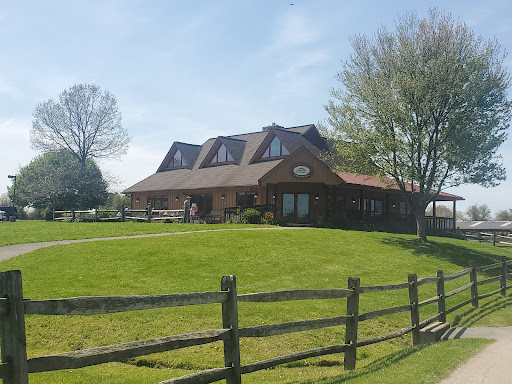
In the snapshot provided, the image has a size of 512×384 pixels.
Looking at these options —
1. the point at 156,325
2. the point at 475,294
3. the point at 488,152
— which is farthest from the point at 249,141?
the point at 156,325

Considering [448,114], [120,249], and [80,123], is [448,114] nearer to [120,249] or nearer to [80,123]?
[120,249]

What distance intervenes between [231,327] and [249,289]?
8.93 meters

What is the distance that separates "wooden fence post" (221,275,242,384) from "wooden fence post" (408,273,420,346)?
5.23 meters

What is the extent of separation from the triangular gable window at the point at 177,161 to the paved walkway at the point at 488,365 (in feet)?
137

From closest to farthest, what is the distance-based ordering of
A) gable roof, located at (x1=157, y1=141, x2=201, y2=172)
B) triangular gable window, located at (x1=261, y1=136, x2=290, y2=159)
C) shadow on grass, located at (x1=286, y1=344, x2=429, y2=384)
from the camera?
shadow on grass, located at (x1=286, y1=344, x2=429, y2=384)
triangular gable window, located at (x1=261, y1=136, x2=290, y2=159)
gable roof, located at (x1=157, y1=141, x2=201, y2=172)

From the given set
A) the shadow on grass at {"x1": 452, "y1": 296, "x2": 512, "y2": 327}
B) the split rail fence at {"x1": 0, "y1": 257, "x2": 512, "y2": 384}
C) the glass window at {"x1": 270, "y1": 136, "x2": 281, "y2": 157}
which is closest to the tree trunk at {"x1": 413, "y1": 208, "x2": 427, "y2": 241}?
the shadow on grass at {"x1": 452, "y1": 296, "x2": 512, "y2": 327}

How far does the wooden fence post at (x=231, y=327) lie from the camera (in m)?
6.07

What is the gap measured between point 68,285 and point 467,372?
434 inches

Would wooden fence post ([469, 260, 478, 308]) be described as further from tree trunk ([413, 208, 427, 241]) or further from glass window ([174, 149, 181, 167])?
glass window ([174, 149, 181, 167])

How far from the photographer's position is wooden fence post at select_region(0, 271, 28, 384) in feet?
13.9

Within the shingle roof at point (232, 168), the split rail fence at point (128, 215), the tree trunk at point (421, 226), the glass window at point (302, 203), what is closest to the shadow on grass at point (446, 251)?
the tree trunk at point (421, 226)

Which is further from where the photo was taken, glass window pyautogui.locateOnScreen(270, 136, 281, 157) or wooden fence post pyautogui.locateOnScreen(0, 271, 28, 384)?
glass window pyautogui.locateOnScreen(270, 136, 281, 157)

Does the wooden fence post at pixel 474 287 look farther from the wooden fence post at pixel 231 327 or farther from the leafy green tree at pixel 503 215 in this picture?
the leafy green tree at pixel 503 215

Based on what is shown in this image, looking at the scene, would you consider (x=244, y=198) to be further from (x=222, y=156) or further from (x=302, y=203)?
(x=222, y=156)
